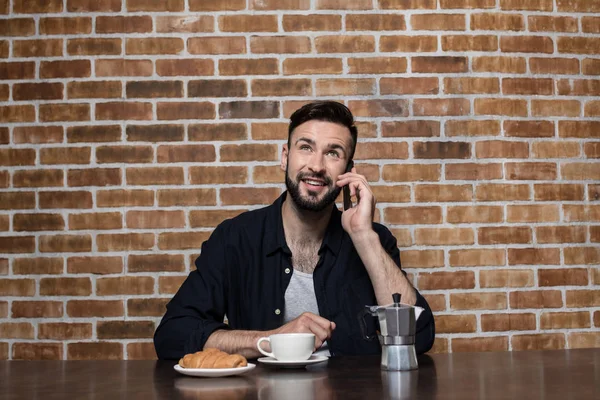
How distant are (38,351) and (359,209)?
133 cm

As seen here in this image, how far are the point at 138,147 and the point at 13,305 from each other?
0.74 m

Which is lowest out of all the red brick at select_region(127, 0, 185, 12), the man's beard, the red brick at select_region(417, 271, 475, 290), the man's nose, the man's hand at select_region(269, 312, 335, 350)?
the man's hand at select_region(269, 312, 335, 350)

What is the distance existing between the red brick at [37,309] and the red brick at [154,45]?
38.7 inches

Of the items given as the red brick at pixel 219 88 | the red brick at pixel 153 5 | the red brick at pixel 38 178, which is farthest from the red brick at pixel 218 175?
the red brick at pixel 153 5

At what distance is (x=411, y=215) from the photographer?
255 centimetres

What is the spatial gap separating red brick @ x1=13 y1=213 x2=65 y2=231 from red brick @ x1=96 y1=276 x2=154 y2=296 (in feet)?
0.85

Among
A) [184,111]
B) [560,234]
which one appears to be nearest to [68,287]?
[184,111]

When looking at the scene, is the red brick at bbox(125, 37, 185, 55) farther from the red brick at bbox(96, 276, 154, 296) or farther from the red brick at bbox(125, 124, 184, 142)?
the red brick at bbox(96, 276, 154, 296)

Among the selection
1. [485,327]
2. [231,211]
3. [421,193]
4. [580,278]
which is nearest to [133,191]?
[231,211]

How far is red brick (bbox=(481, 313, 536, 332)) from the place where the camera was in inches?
100

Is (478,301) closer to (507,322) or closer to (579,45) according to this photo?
(507,322)

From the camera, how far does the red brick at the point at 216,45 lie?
101 inches

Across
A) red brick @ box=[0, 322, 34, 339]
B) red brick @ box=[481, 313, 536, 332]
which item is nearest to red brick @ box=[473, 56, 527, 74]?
red brick @ box=[481, 313, 536, 332]

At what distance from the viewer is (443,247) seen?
8.40ft
